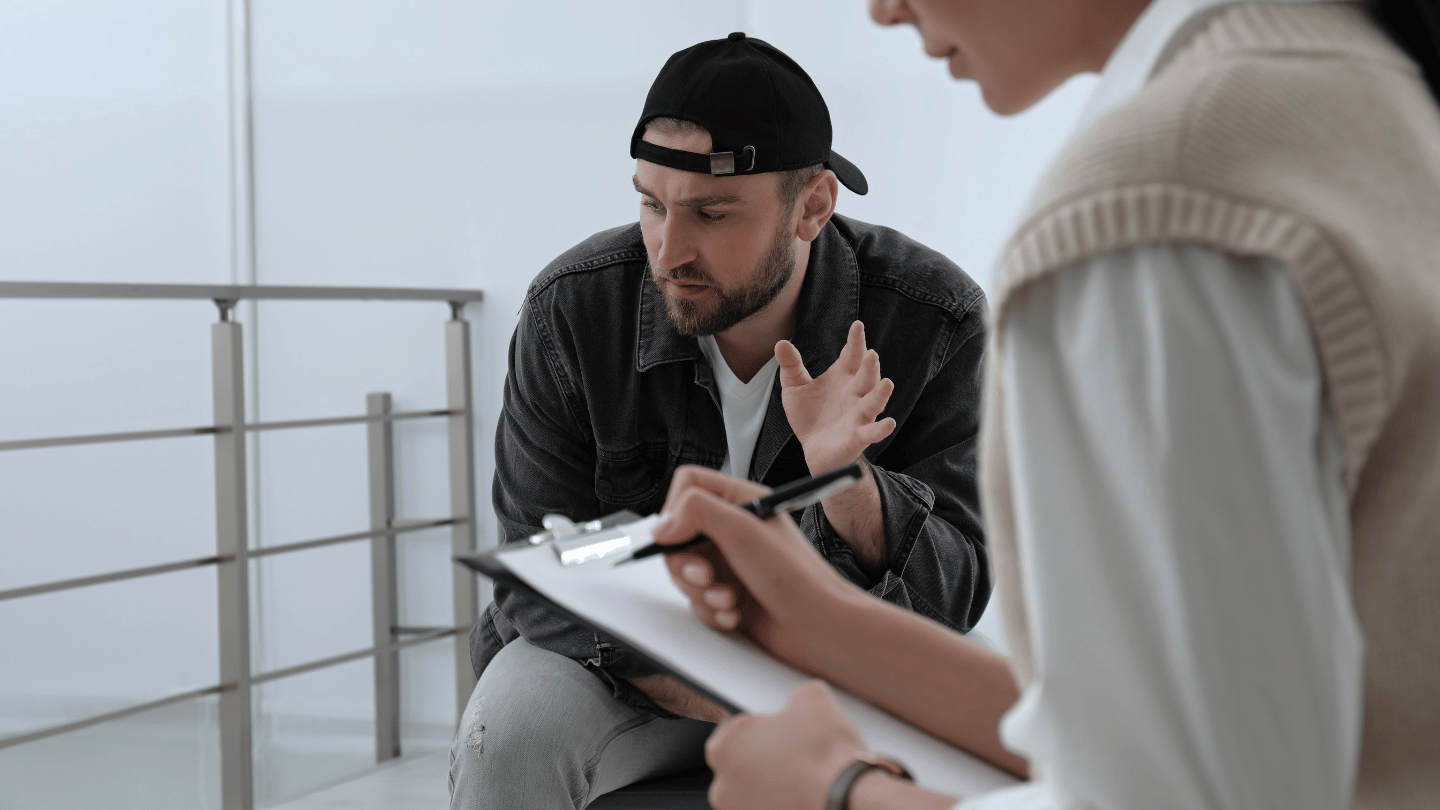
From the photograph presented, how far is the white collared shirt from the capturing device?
384mm

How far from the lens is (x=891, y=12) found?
0.60 meters

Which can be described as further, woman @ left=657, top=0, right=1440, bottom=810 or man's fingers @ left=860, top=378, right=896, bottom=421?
man's fingers @ left=860, top=378, right=896, bottom=421

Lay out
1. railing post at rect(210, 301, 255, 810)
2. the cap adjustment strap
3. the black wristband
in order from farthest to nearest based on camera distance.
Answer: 1. railing post at rect(210, 301, 255, 810)
2. the cap adjustment strap
3. the black wristband

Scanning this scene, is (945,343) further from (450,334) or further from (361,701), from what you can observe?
(361,701)

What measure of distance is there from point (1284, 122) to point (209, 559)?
7.94ft

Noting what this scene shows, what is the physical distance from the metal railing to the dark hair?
6.85ft

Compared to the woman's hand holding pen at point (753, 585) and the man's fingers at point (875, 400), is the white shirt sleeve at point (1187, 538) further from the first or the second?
the man's fingers at point (875, 400)

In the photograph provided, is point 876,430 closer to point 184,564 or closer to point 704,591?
point 704,591

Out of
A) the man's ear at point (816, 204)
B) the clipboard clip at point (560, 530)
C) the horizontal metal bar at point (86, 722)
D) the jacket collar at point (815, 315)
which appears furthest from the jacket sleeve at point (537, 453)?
the horizontal metal bar at point (86, 722)

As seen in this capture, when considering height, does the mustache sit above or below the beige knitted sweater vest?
below

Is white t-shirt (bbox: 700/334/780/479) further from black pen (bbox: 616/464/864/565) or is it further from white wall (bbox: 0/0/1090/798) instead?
white wall (bbox: 0/0/1090/798)

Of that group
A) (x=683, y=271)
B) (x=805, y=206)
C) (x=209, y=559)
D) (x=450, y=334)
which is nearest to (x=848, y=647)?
(x=683, y=271)

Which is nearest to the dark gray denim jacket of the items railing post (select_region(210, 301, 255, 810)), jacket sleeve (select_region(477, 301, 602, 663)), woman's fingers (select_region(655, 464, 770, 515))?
jacket sleeve (select_region(477, 301, 602, 663))

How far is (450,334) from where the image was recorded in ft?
9.87
